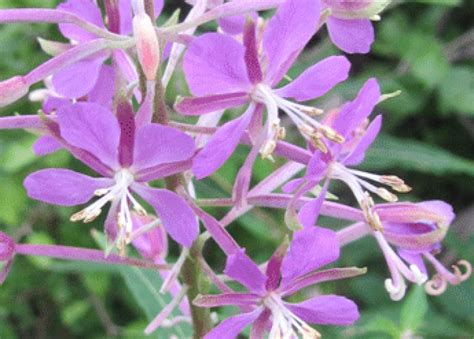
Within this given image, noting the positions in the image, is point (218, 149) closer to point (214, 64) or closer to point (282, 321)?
point (214, 64)

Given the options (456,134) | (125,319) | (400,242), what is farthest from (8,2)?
(456,134)

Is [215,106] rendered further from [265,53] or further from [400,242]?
[400,242]

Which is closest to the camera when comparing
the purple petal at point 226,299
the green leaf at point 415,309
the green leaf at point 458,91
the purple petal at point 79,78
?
the purple petal at point 226,299

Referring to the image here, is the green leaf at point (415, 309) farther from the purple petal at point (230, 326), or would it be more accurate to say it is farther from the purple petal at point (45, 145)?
the purple petal at point (45, 145)

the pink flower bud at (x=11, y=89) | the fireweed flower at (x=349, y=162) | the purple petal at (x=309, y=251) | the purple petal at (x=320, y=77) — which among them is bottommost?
the purple petal at (x=309, y=251)

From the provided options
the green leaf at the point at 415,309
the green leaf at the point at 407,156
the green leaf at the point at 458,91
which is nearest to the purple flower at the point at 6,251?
the green leaf at the point at 415,309

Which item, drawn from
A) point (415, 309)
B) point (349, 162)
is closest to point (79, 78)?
point (349, 162)
